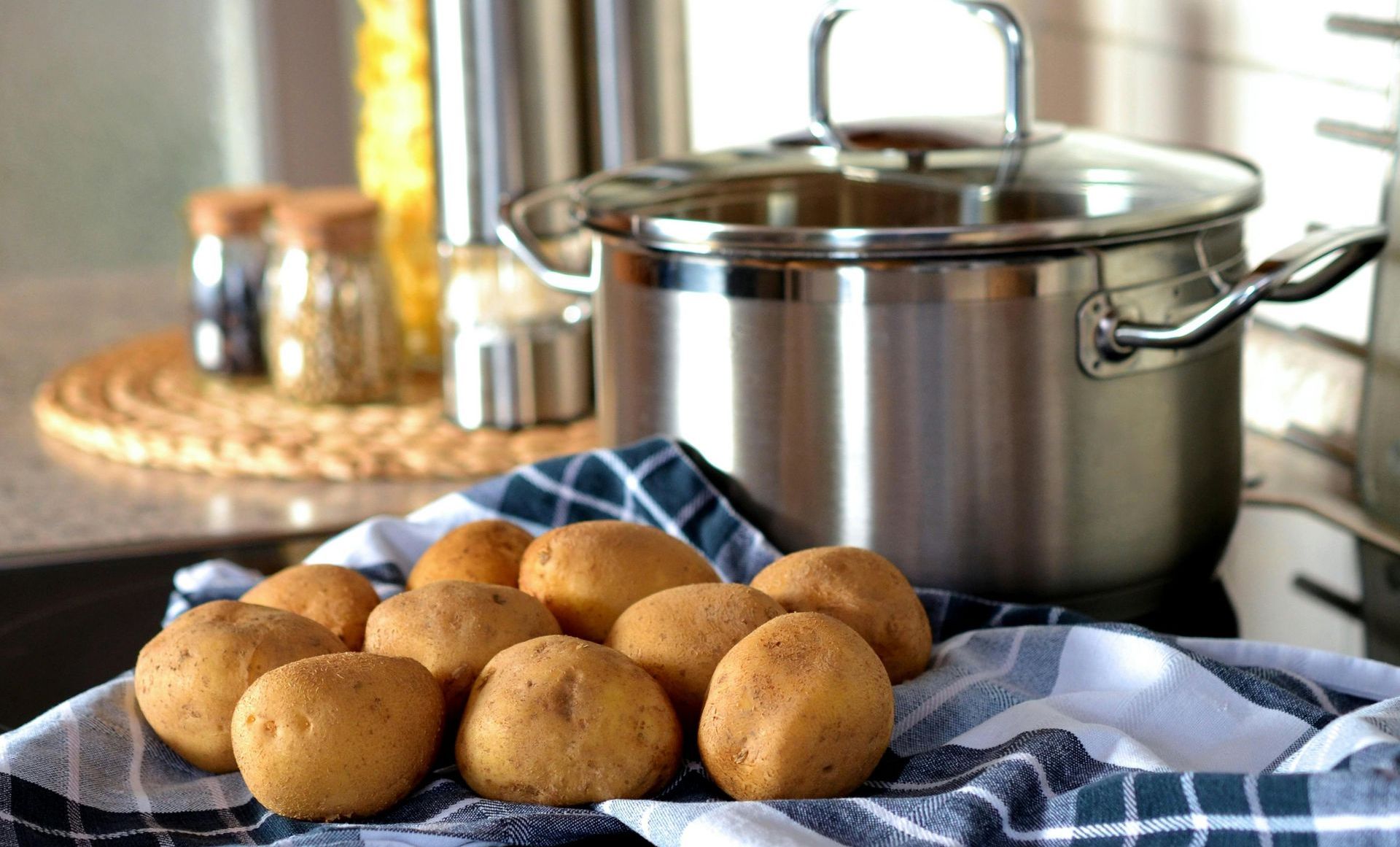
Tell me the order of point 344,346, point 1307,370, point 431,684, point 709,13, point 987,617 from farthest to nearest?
point 709,13 → point 344,346 → point 1307,370 → point 987,617 → point 431,684

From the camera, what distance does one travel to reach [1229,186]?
0.64 m

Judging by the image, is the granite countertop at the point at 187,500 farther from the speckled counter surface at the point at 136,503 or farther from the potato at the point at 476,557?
the potato at the point at 476,557

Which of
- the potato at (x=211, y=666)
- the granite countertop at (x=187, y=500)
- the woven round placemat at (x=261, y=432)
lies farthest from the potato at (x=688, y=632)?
the woven round placemat at (x=261, y=432)

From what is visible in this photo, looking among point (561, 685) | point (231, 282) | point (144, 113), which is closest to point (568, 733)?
point (561, 685)

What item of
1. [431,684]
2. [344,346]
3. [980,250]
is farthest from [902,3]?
[344,346]

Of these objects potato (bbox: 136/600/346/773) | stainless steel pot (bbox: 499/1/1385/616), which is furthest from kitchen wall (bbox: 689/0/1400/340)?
potato (bbox: 136/600/346/773)

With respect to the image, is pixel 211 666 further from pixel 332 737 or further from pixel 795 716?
pixel 795 716

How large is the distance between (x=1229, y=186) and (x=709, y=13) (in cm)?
87

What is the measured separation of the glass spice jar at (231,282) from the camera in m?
1.18

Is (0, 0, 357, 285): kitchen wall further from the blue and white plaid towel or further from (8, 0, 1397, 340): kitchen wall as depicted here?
the blue and white plaid towel

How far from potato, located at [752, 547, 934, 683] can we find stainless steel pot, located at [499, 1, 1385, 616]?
0.20ft

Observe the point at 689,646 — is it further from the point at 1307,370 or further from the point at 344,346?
the point at 344,346

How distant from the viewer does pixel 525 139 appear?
1.05m

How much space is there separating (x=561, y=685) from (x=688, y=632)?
58 millimetres
